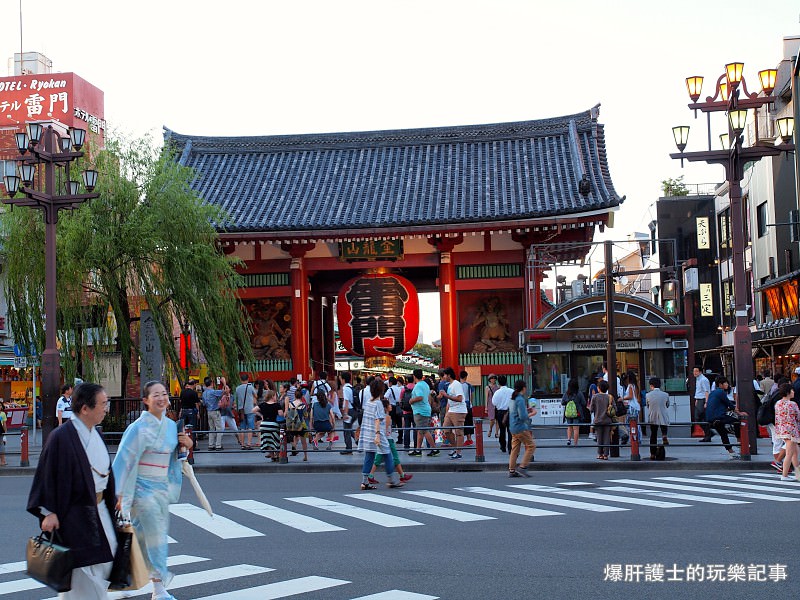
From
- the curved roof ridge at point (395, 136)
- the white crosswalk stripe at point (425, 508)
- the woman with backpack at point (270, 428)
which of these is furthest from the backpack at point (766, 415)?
the curved roof ridge at point (395, 136)

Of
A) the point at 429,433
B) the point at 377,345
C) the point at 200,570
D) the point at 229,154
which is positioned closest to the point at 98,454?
the point at 200,570

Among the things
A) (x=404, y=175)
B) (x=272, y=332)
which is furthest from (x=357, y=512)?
(x=404, y=175)

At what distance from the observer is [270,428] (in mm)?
20562

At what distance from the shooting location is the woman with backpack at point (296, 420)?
20.2 m

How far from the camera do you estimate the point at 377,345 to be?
30656 millimetres

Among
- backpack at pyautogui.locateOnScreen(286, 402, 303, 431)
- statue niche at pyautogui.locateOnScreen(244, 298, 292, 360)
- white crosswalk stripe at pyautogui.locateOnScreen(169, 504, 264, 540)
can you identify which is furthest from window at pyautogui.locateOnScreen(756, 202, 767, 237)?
white crosswalk stripe at pyautogui.locateOnScreen(169, 504, 264, 540)

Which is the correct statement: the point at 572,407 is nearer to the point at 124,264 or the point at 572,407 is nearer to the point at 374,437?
the point at 374,437

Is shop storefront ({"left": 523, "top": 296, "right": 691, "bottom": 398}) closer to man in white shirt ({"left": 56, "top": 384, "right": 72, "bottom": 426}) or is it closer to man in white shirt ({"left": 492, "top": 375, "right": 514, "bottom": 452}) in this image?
man in white shirt ({"left": 492, "top": 375, "right": 514, "bottom": 452})

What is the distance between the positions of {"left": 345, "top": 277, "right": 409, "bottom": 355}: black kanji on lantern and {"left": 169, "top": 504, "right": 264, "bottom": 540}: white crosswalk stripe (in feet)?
55.7

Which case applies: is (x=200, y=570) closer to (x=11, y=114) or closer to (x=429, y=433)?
(x=429, y=433)

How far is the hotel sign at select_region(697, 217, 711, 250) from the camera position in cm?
5159

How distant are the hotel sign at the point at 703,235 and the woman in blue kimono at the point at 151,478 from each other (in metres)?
47.2

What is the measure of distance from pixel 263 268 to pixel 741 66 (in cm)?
1767

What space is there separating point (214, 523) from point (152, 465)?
420cm
